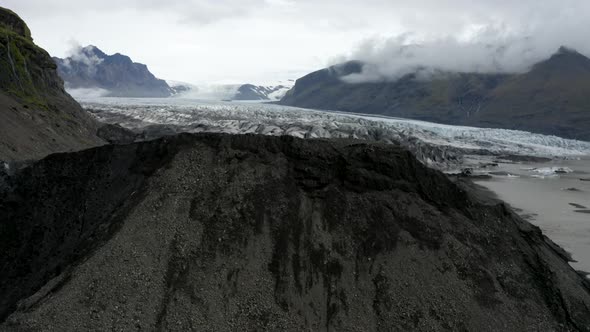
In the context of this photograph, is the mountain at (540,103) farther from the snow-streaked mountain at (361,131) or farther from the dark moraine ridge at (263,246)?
the dark moraine ridge at (263,246)

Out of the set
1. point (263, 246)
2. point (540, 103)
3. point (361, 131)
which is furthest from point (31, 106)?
point (540, 103)

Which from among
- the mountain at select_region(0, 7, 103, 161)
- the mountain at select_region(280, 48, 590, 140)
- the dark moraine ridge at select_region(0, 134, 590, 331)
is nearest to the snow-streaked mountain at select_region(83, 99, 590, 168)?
the mountain at select_region(0, 7, 103, 161)

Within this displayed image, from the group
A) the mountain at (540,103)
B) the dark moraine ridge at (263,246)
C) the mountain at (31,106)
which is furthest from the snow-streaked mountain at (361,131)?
the dark moraine ridge at (263,246)

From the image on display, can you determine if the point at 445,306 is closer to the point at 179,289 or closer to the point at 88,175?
the point at 179,289

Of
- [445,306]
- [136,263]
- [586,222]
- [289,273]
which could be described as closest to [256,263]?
[289,273]

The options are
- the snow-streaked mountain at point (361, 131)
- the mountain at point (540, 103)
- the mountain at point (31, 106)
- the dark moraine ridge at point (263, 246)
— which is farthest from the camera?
the mountain at point (540, 103)

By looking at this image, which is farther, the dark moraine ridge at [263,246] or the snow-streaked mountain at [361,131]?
the snow-streaked mountain at [361,131]
